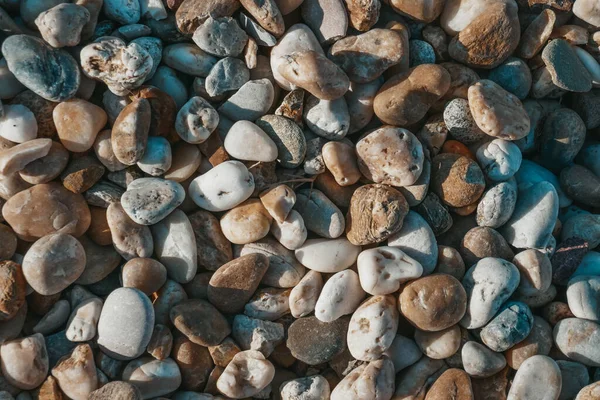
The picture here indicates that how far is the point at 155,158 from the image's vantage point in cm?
208

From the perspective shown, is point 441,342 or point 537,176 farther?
point 537,176

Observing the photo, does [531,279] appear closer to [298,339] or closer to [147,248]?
[298,339]

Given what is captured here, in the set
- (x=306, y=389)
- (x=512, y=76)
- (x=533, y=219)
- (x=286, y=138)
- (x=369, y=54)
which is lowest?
(x=306, y=389)

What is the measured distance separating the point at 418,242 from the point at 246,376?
0.72 meters

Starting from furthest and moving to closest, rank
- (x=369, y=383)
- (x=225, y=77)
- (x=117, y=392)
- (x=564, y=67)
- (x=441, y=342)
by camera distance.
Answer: (x=564, y=67)
(x=225, y=77)
(x=441, y=342)
(x=369, y=383)
(x=117, y=392)

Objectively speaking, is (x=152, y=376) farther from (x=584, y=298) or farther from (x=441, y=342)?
(x=584, y=298)

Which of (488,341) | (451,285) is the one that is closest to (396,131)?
(451,285)

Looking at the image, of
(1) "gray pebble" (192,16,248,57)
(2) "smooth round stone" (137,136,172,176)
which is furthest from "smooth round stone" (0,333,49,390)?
(1) "gray pebble" (192,16,248,57)

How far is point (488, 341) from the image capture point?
6.72 ft

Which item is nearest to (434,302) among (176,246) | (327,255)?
(327,255)

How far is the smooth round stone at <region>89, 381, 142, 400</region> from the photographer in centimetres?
183

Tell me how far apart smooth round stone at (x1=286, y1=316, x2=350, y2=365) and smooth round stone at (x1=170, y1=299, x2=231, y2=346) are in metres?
0.22

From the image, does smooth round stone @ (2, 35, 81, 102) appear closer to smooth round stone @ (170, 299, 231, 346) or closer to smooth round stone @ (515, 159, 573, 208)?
smooth round stone @ (170, 299, 231, 346)

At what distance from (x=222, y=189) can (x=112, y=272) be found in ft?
1.53
